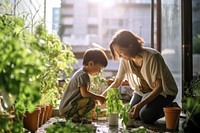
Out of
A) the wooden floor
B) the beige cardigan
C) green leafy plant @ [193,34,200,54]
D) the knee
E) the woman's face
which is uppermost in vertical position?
green leafy plant @ [193,34,200,54]

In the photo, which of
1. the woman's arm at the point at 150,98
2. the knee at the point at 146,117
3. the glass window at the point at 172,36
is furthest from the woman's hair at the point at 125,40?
the glass window at the point at 172,36

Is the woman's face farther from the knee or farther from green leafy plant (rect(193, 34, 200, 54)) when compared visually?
green leafy plant (rect(193, 34, 200, 54))

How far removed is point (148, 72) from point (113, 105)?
47 centimetres

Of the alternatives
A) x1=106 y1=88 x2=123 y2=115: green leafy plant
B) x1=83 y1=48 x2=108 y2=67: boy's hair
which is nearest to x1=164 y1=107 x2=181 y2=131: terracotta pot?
x1=106 y1=88 x2=123 y2=115: green leafy plant

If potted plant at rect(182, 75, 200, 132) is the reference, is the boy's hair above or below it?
above

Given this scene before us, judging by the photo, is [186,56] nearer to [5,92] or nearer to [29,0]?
[29,0]

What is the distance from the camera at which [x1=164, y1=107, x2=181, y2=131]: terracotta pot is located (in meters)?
1.98

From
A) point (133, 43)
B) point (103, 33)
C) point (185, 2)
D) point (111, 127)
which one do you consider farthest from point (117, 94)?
point (103, 33)

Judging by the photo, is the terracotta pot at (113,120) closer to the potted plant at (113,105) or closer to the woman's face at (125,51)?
the potted plant at (113,105)

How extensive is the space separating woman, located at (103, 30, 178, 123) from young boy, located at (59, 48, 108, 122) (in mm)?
205

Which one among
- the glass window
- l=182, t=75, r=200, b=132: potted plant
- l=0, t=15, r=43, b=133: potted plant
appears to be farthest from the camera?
the glass window

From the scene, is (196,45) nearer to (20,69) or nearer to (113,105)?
(113,105)

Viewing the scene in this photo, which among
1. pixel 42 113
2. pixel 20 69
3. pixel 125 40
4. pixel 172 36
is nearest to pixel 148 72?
pixel 125 40

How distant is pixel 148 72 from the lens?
2287mm
